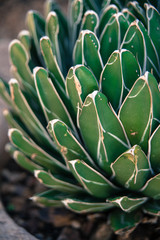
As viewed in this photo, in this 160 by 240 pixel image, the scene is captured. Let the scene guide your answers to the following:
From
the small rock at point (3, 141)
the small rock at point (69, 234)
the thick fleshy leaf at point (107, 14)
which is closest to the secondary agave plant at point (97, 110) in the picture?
the thick fleshy leaf at point (107, 14)

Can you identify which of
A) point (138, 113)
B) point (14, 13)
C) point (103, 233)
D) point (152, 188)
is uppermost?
point (14, 13)

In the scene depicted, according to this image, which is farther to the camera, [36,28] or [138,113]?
[36,28]

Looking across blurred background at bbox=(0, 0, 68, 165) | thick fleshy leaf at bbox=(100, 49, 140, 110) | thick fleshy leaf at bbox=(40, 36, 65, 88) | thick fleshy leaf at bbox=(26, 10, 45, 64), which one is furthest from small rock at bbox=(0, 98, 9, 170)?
blurred background at bbox=(0, 0, 68, 165)

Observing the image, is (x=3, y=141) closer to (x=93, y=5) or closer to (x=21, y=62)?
(x=21, y=62)

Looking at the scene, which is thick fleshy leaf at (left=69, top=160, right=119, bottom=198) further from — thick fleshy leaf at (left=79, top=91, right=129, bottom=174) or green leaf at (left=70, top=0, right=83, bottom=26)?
green leaf at (left=70, top=0, right=83, bottom=26)

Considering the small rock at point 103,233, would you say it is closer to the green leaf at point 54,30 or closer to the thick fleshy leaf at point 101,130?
the thick fleshy leaf at point 101,130

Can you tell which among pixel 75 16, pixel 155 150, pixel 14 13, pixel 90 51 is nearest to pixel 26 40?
pixel 75 16
